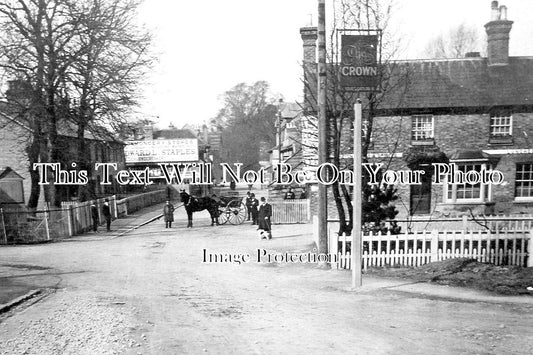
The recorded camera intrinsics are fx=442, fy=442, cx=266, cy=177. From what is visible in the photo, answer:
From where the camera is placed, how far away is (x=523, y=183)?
21484 mm

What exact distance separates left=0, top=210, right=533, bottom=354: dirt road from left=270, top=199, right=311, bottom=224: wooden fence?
9589 mm

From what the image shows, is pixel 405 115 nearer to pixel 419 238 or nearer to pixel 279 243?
pixel 279 243

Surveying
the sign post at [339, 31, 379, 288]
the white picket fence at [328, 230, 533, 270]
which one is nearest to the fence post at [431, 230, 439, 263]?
the white picket fence at [328, 230, 533, 270]

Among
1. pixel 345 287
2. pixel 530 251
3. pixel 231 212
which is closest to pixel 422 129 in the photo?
pixel 231 212

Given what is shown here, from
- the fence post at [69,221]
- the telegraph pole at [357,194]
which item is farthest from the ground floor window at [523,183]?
the fence post at [69,221]

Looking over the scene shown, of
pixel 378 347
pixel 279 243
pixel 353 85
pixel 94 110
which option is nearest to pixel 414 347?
pixel 378 347

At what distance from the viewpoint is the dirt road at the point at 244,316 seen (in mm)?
6184

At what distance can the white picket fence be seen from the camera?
11125mm

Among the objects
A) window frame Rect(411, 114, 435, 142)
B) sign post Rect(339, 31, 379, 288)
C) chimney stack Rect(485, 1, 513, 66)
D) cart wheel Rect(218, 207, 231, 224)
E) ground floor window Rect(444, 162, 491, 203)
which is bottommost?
cart wheel Rect(218, 207, 231, 224)

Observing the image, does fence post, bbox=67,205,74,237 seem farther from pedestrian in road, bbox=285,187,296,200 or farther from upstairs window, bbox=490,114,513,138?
upstairs window, bbox=490,114,513,138

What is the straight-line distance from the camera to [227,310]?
802 cm

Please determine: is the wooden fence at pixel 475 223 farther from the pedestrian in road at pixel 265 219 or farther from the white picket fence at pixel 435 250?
the pedestrian in road at pixel 265 219

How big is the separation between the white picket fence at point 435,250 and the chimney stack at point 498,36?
1501cm

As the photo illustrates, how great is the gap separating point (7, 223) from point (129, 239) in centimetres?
486
